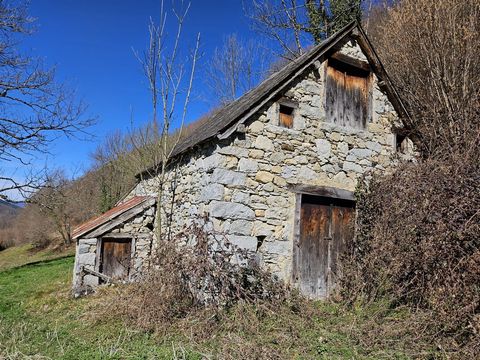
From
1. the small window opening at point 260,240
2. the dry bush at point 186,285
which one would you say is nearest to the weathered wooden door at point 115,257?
the dry bush at point 186,285

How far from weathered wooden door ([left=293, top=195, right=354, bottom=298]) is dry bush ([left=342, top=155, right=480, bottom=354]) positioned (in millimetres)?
434

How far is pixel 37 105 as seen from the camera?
12.8 meters

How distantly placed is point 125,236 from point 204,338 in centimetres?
436

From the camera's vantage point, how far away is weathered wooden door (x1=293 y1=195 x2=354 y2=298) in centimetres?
711

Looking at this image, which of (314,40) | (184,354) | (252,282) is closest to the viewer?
(184,354)

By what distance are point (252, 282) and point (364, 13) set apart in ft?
50.1

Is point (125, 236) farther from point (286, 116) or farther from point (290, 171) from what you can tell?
point (286, 116)

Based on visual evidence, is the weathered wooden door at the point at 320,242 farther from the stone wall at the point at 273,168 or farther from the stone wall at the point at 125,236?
the stone wall at the point at 125,236

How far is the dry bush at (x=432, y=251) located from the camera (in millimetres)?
5004

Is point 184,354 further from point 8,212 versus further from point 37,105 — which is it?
point 8,212

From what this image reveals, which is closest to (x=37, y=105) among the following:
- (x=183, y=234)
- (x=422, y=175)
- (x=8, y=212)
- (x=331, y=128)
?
(x=183, y=234)

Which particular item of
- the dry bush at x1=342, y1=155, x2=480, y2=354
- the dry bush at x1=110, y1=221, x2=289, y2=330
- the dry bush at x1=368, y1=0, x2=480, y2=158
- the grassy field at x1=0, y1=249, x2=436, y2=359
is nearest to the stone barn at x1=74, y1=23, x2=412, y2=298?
the dry bush at x1=110, y1=221, x2=289, y2=330

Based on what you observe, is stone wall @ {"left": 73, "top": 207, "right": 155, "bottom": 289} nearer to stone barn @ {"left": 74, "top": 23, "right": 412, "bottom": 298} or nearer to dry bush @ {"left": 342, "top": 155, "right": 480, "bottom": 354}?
stone barn @ {"left": 74, "top": 23, "right": 412, "bottom": 298}

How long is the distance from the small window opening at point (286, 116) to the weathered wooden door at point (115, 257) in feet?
16.0
